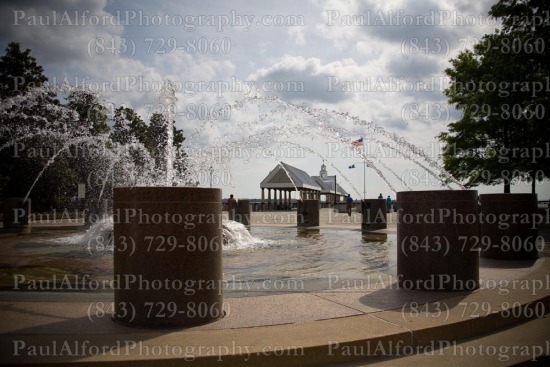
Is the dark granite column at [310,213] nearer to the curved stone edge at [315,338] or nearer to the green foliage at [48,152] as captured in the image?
the green foliage at [48,152]

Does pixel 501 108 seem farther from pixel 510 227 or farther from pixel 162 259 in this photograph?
pixel 162 259

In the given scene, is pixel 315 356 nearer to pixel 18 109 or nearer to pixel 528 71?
Answer: pixel 528 71

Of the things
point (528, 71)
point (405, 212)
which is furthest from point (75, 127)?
point (405, 212)

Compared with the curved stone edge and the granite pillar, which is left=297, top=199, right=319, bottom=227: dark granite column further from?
the curved stone edge

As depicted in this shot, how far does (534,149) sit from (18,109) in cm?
2878

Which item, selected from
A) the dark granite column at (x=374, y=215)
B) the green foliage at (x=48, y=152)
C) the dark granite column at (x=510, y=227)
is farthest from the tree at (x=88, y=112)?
the dark granite column at (x=510, y=227)

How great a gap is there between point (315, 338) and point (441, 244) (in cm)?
293

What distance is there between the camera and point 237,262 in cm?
865

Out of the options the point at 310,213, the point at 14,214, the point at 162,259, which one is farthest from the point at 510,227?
the point at 14,214

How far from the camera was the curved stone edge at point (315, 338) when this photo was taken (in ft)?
11.5

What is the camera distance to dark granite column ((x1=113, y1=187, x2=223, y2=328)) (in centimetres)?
429

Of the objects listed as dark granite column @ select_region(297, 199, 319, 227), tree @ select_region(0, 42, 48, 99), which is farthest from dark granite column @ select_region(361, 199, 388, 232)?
tree @ select_region(0, 42, 48, 99)

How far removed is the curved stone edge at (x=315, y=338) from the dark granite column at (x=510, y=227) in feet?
14.7

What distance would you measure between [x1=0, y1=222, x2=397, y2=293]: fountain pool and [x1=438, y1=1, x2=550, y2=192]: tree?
44.3 ft
